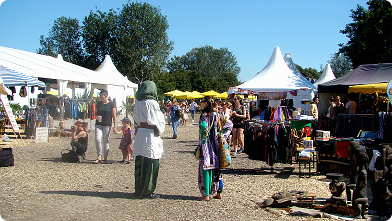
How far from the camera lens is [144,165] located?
5.79 meters

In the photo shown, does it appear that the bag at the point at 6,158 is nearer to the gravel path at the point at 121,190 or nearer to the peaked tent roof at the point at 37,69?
the gravel path at the point at 121,190

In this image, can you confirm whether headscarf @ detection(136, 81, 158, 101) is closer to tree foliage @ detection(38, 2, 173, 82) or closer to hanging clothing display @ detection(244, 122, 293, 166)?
hanging clothing display @ detection(244, 122, 293, 166)

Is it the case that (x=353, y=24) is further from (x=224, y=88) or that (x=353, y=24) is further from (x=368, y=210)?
(x=224, y=88)

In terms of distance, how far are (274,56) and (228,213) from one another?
14.6 meters

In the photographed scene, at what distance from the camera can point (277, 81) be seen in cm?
1694

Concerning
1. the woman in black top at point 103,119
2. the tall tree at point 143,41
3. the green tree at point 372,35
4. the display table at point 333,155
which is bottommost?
the display table at point 333,155

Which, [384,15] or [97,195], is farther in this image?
[384,15]

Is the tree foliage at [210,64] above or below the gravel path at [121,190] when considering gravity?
above

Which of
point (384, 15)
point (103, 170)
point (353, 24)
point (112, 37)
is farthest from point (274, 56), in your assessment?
point (112, 37)

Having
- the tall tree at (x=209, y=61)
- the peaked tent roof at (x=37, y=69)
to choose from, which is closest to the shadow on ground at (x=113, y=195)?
the peaked tent roof at (x=37, y=69)

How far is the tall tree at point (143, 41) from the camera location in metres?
48.5

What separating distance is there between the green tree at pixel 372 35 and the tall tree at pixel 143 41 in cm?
2900

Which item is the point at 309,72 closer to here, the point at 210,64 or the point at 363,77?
the point at 210,64

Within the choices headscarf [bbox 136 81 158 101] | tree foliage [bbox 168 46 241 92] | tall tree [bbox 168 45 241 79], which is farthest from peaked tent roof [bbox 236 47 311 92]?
tall tree [bbox 168 45 241 79]
